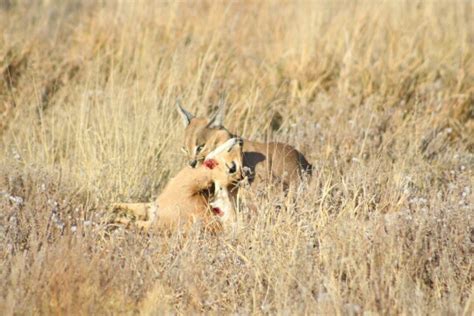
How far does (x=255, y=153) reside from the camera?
697cm

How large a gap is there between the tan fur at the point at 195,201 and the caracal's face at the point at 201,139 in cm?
76

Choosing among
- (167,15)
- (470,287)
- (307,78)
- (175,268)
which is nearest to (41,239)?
(175,268)

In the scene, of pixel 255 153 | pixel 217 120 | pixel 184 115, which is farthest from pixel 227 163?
pixel 184 115

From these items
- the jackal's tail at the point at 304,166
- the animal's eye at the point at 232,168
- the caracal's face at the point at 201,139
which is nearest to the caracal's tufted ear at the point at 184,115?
the caracal's face at the point at 201,139

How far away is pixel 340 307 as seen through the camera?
4758 mm

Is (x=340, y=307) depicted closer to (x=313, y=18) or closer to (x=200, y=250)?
(x=200, y=250)

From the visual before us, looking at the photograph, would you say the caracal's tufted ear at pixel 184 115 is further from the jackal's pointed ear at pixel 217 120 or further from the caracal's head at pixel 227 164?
the caracal's head at pixel 227 164

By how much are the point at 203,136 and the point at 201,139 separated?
37 mm

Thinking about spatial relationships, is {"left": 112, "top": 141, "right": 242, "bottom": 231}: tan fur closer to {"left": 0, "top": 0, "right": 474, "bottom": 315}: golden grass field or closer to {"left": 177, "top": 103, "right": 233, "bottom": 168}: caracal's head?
{"left": 0, "top": 0, "right": 474, "bottom": 315}: golden grass field

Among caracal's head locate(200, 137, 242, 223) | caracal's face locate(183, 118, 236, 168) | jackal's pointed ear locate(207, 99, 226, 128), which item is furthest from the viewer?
jackal's pointed ear locate(207, 99, 226, 128)

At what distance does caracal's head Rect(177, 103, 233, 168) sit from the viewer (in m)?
7.42

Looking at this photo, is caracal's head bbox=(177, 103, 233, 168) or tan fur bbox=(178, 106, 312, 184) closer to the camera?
tan fur bbox=(178, 106, 312, 184)

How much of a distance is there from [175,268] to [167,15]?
536 cm

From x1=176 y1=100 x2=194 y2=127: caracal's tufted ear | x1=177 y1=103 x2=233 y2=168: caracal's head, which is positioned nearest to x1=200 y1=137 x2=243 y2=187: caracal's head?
x1=177 y1=103 x2=233 y2=168: caracal's head
